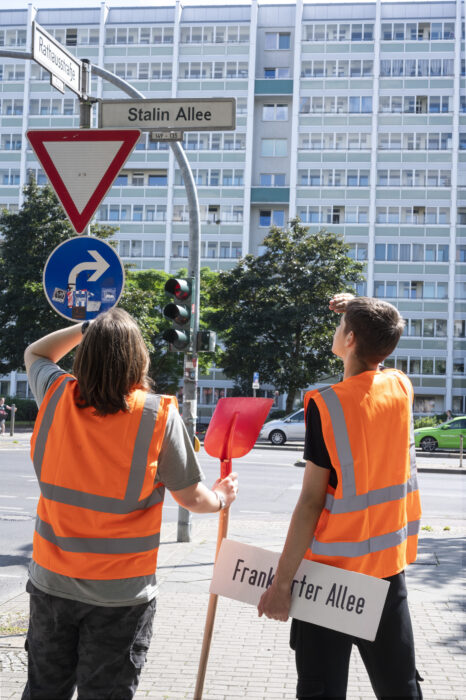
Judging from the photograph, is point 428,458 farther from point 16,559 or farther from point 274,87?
point 274,87

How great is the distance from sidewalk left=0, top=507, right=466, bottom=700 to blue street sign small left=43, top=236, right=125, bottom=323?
79.7 inches

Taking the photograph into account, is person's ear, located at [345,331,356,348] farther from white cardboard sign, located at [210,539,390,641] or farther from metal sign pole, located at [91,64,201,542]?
metal sign pole, located at [91,64,201,542]

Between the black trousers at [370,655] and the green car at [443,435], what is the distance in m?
27.1

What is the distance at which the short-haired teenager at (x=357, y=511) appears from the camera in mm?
2555

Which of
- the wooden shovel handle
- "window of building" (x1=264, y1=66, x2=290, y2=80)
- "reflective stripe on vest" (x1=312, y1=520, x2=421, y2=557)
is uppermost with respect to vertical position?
"window of building" (x1=264, y1=66, x2=290, y2=80)

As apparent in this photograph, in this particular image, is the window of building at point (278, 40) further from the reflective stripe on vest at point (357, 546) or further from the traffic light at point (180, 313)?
the reflective stripe on vest at point (357, 546)

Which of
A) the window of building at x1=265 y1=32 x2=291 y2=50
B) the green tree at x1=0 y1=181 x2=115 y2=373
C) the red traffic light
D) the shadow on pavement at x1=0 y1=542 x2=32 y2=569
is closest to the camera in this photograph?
the shadow on pavement at x1=0 y1=542 x2=32 y2=569

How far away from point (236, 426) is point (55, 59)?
3464mm

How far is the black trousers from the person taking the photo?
252 centimetres

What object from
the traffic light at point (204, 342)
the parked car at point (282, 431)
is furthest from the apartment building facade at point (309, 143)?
the traffic light at point (204, 342)

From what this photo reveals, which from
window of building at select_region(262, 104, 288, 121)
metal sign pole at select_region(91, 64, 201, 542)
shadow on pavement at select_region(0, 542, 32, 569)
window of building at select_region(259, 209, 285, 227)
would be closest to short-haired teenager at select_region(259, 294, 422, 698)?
shadow on pavement at select_region(0, 542, 32, 569)

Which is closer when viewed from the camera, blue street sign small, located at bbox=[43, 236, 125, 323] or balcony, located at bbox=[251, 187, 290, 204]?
blue street sign small, located at bbox=[43, 236, 125, 323]

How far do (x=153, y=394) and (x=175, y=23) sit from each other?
63.5 metres

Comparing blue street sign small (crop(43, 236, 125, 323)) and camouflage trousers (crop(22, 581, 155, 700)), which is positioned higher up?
blue street sign small (crop(43, 236, 125, 323))
